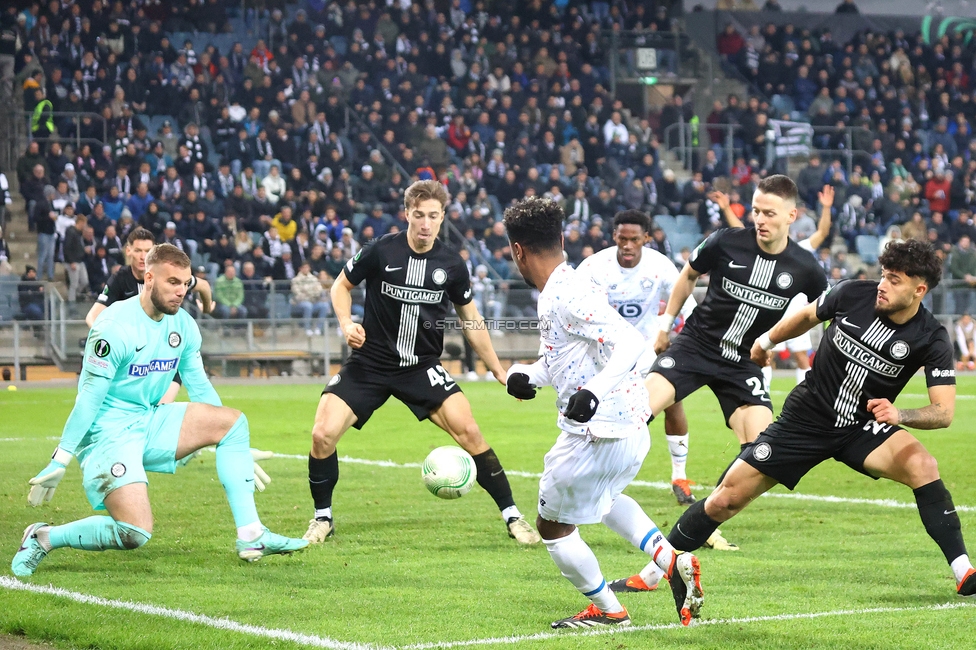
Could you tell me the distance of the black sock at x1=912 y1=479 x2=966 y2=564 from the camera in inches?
252

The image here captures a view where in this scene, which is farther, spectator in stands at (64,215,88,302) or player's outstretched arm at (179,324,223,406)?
spectator in stands at (64,215,88,302)

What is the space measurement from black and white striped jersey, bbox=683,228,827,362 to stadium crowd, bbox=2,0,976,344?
52.7ft

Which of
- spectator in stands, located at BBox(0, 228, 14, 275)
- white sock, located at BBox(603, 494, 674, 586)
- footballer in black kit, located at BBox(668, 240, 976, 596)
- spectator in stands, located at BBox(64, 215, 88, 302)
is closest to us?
white sock, located at BBox(603, 494, 674, 586)

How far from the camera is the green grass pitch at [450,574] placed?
5441 mm

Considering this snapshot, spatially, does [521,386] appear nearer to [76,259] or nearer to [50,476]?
[50,476]

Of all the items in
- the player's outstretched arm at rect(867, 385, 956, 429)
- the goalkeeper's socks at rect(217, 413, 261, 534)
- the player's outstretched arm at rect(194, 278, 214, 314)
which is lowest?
the goalkeeper's socks at rect(217, 413, 261, 534)

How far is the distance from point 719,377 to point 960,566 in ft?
9.43

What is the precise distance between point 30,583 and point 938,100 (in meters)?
36.0

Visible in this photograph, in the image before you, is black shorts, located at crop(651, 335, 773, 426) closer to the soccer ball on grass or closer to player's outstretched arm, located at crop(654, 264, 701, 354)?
player's outstretched arm, located at crop(654, 264, 701, 354)

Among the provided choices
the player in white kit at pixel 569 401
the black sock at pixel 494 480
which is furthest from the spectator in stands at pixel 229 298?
the player in white kit at pixel 569 401

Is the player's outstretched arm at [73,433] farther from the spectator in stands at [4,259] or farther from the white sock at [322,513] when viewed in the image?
the spectator in stands at [4,259]

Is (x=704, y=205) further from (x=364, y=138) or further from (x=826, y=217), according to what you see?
(x=826, y=217)

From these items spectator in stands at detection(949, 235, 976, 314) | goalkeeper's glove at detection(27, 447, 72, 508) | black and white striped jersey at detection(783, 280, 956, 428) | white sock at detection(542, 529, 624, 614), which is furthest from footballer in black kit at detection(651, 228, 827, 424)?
spectator in stands at detection(949, 235, 976, 314)

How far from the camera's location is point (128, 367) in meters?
6.96
